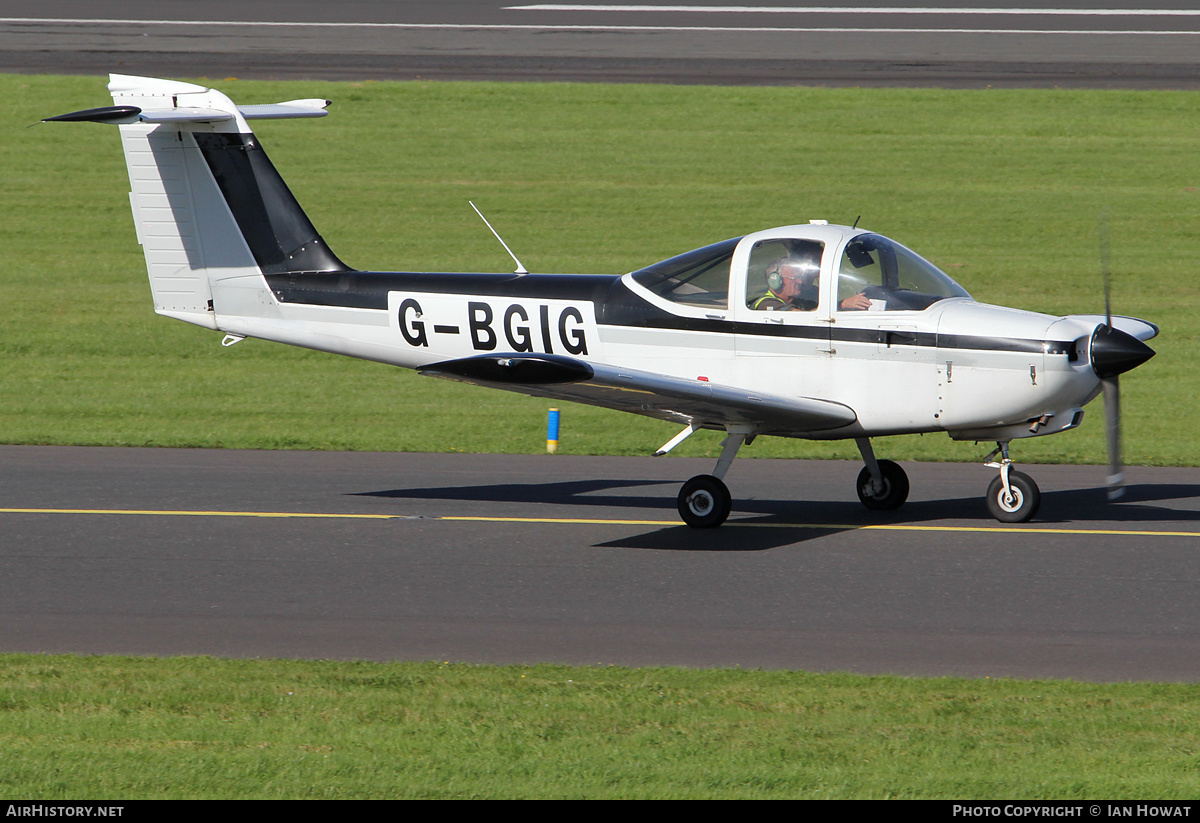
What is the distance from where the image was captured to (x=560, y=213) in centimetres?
2331

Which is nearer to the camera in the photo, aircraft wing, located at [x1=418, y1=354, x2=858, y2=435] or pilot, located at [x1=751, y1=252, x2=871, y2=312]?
aircraft wing, located at [x1=418, y1=354, x2=858, y2=435]

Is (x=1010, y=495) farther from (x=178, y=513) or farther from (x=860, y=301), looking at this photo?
(x=178, y=513)

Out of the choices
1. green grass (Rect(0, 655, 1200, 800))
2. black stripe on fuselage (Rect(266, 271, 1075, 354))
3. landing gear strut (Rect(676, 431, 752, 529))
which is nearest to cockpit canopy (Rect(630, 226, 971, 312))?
black stripe on fuselage (Rect(266, 271, 1075, 354))

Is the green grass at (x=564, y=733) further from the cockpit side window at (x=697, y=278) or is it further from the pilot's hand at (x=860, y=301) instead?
the cockpit side window at (x=697, y=278)

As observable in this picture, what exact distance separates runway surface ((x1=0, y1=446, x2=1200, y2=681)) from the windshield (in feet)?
5.68

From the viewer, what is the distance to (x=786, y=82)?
1040 inches

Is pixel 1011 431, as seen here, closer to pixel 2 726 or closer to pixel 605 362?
pixel 605 362

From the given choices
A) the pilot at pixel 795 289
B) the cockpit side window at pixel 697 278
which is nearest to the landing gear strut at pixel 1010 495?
the pilot at pixel 795 289

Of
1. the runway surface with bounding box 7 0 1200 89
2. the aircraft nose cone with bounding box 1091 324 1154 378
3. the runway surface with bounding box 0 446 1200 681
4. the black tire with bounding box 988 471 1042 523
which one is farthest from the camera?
the runway surface with bounding box 7 0 1200 89

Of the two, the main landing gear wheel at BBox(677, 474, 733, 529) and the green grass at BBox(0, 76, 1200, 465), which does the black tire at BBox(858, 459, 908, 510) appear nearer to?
the main landing gear wheel at BBox(677, 474, 733, 529)

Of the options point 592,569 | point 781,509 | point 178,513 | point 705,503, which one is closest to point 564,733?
point 592,569

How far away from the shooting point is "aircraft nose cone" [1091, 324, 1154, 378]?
30.4ft

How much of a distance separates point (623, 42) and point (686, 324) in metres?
20.9
